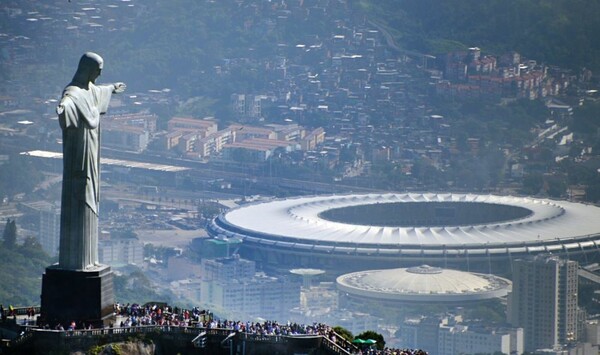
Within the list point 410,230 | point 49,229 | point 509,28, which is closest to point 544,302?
point 410,230

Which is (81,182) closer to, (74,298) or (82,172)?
(82,172)

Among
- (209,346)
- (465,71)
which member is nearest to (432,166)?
(465,71)

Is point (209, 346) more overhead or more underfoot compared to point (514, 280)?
more overhead

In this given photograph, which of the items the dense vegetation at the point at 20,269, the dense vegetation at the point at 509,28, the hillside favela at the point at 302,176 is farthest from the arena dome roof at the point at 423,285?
the dense vegetation at the point at 509,28

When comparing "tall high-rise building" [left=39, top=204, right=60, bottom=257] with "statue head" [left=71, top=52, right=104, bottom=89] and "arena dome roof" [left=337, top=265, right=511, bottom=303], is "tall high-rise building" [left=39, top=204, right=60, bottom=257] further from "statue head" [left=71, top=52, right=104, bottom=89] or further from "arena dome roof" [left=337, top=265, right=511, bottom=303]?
"statue head" [left=71, top=52, right=104, bottom=89]

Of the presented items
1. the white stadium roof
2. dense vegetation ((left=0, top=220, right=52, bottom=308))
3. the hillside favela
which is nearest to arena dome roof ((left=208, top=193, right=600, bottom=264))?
the white stadium roof

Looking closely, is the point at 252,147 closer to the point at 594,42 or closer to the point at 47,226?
the point at 594,42

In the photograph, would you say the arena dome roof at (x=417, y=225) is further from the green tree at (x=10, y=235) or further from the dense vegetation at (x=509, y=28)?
the dense vegetation at (x=509, y=28)
